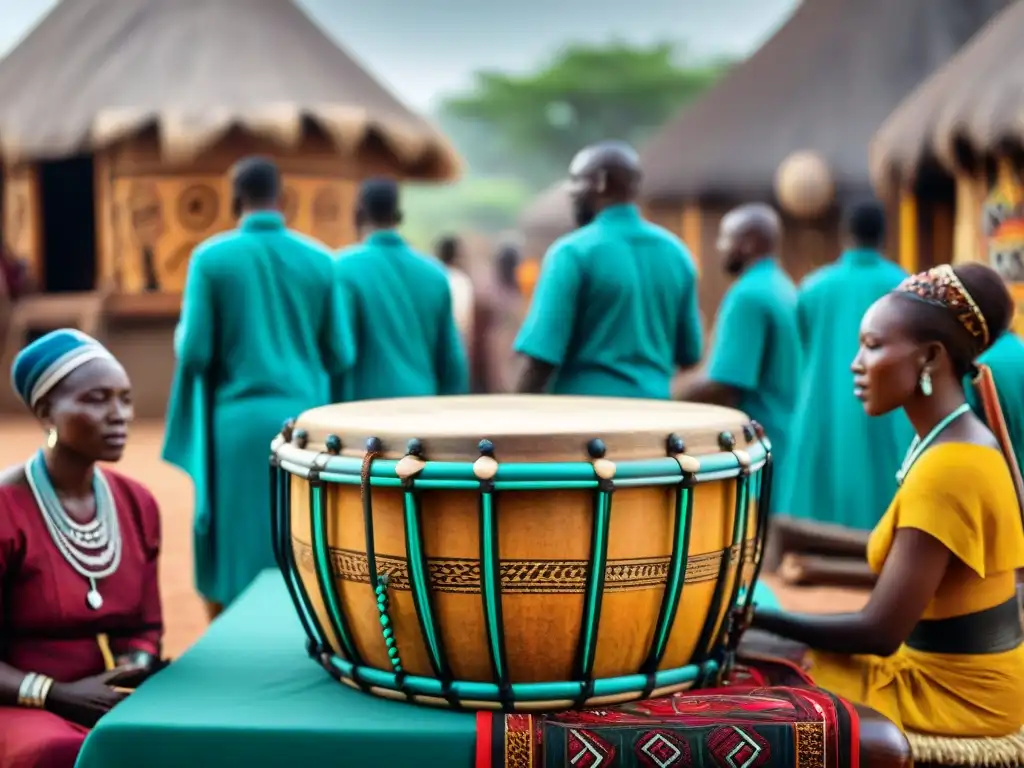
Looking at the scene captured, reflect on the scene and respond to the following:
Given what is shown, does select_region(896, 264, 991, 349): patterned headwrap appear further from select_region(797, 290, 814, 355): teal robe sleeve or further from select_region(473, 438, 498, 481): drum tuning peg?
select_region(797, 290, 814, 355): teal robe sleeve

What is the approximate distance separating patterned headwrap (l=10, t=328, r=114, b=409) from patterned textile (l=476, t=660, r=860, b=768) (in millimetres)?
1030

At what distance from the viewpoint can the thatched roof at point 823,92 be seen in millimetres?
11680

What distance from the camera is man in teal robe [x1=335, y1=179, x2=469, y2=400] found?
14.5 feet

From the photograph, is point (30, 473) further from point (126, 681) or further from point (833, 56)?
point (833, 56)

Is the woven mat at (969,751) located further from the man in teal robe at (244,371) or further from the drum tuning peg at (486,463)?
the man in teal robe at (244,371)

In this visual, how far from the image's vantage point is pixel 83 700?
2.17m

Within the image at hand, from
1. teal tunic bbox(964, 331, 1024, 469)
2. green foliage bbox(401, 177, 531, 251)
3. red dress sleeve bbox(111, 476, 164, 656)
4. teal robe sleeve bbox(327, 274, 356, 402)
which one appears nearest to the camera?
red dress sleeve bbox(111, 476, 164, 656)

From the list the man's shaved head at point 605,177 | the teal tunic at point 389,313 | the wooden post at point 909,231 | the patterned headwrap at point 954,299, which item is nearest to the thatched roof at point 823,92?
the wooden post at point 909,231

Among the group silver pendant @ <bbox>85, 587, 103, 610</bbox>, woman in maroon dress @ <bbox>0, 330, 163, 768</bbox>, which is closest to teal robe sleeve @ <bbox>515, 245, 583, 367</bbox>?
woman in maroon dress @ <bbox>0, 330, 163, 768</bbox>

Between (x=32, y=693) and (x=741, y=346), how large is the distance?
331cm

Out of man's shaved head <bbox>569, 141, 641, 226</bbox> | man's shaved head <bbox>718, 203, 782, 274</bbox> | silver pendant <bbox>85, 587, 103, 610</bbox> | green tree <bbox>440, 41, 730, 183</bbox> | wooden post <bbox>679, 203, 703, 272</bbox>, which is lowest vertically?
silver pendant <bbox>85, 587, 103, 610</bbox>

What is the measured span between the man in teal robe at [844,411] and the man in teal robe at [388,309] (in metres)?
1.68

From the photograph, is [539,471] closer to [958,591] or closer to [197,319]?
[958,591]

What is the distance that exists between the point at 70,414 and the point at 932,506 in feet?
5.17
